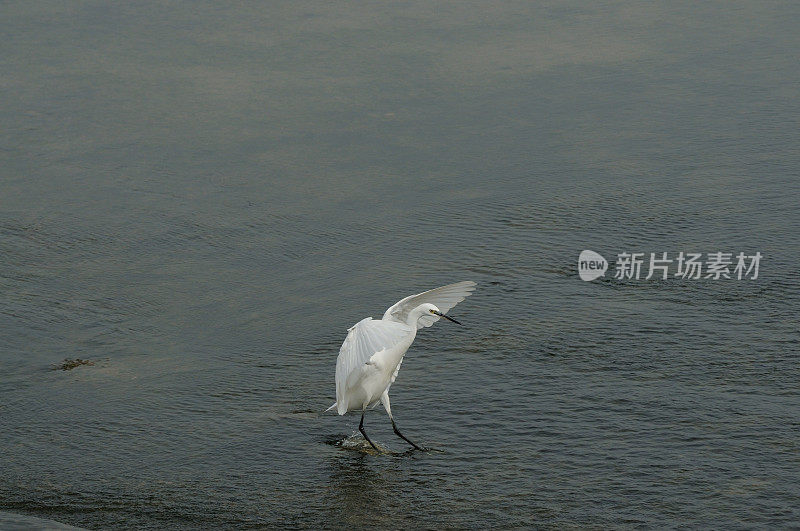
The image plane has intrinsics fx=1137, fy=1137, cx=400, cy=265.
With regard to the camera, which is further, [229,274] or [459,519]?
[229,274]

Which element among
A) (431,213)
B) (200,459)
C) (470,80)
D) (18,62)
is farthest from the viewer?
(18,62)

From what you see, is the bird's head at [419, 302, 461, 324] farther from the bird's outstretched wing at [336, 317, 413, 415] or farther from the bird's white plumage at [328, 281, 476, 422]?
the bird's outstretched wing at [336, 317, 413, 415]

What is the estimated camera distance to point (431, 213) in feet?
31.7

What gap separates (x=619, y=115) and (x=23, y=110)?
6.15 meters

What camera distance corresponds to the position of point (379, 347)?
20.2ft

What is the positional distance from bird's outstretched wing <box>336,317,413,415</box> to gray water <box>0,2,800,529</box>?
1.46 ft

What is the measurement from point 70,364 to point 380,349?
2464mm

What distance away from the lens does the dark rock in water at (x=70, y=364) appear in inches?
294

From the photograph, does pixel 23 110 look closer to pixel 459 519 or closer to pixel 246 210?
pixel 246 210

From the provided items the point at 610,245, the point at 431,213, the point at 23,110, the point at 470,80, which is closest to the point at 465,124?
the point at 470,80
